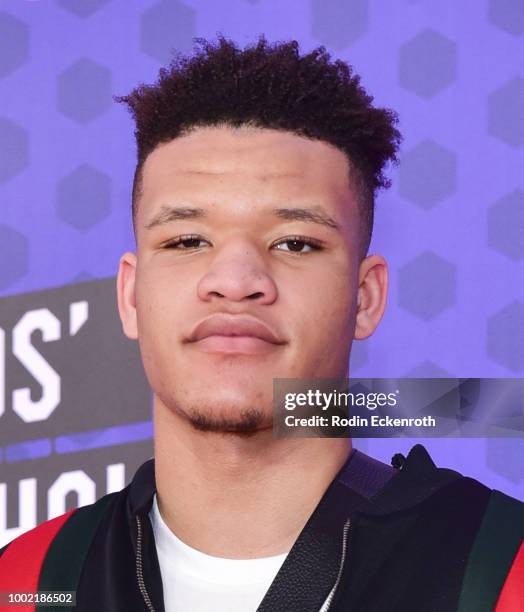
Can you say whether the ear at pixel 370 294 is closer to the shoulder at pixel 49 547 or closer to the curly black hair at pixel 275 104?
the curly black hair at pixel 275 104

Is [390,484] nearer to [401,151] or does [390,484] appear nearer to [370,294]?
[370,294]

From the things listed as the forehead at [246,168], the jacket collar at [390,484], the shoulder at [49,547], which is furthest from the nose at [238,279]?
the shoulder at [49,547]

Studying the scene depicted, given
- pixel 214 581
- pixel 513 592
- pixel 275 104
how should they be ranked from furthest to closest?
pixel 275 104 → pixel 214 581 → pixel 513 592

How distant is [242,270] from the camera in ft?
5.75

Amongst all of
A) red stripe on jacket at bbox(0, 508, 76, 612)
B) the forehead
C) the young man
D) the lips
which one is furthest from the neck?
the forehead

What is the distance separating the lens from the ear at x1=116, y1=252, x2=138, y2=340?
2051 mm

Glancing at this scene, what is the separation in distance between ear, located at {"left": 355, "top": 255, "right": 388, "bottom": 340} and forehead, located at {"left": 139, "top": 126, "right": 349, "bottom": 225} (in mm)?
158

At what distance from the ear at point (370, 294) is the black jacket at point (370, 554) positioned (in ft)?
0.80

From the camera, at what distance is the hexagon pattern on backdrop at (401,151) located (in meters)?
2.35

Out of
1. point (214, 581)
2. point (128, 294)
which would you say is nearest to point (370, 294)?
point (128, 294)

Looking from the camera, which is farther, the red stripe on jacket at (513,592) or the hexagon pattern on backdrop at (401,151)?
the hexagon pattern on backdrop at (401,151)

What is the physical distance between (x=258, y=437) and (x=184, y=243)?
360mm

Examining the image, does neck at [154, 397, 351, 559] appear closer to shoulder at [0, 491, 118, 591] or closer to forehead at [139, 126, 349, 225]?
shoulder at [0, 491, 118, 591]

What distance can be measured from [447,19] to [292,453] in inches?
45.3
